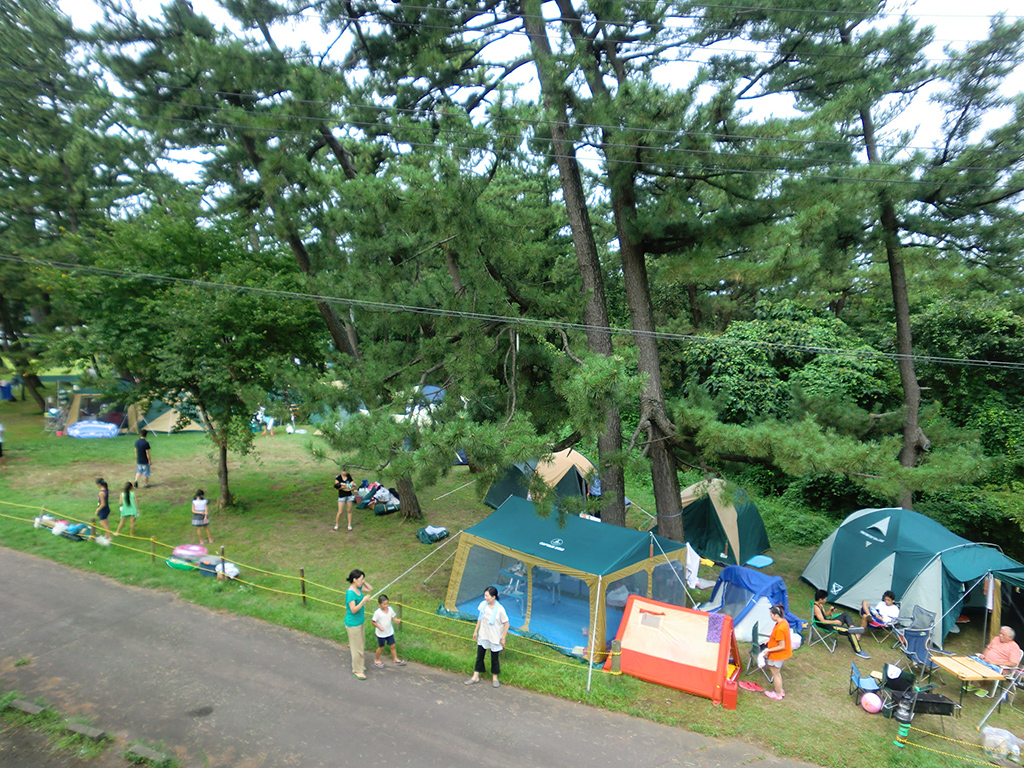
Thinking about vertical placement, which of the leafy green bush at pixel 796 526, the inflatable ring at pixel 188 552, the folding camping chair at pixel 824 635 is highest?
the inflatable ring at pixel 188 552

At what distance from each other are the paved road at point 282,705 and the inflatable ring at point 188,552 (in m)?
1.72

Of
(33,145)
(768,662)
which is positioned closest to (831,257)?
(768,662)

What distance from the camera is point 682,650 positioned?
23.5 feet

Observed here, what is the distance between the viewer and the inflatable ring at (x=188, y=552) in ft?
32.1

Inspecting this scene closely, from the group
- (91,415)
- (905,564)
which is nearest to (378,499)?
(905,564)

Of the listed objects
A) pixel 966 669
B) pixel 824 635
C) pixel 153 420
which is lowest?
pixel 824 635

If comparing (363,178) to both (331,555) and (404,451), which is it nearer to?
(404,451)

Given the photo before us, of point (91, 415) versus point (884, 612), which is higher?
point (91, 415)

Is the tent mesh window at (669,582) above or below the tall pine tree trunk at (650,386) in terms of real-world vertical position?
below

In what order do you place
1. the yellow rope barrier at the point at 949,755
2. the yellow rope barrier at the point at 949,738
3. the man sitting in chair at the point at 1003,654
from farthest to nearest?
the man sitting in chair at the point at 1003,654
the yellow rope barrier at the point at 949,738
the yellow rope barrier at the point at 949,755

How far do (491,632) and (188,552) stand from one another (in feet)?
20.3

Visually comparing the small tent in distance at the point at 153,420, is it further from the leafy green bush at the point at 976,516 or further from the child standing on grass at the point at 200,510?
the leafy green bush at the point at 976,516

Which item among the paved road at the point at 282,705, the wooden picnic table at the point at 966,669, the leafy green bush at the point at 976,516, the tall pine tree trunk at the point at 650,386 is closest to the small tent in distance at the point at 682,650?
the paved road at the point at 282,705

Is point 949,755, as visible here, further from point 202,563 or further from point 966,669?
point 202,563
